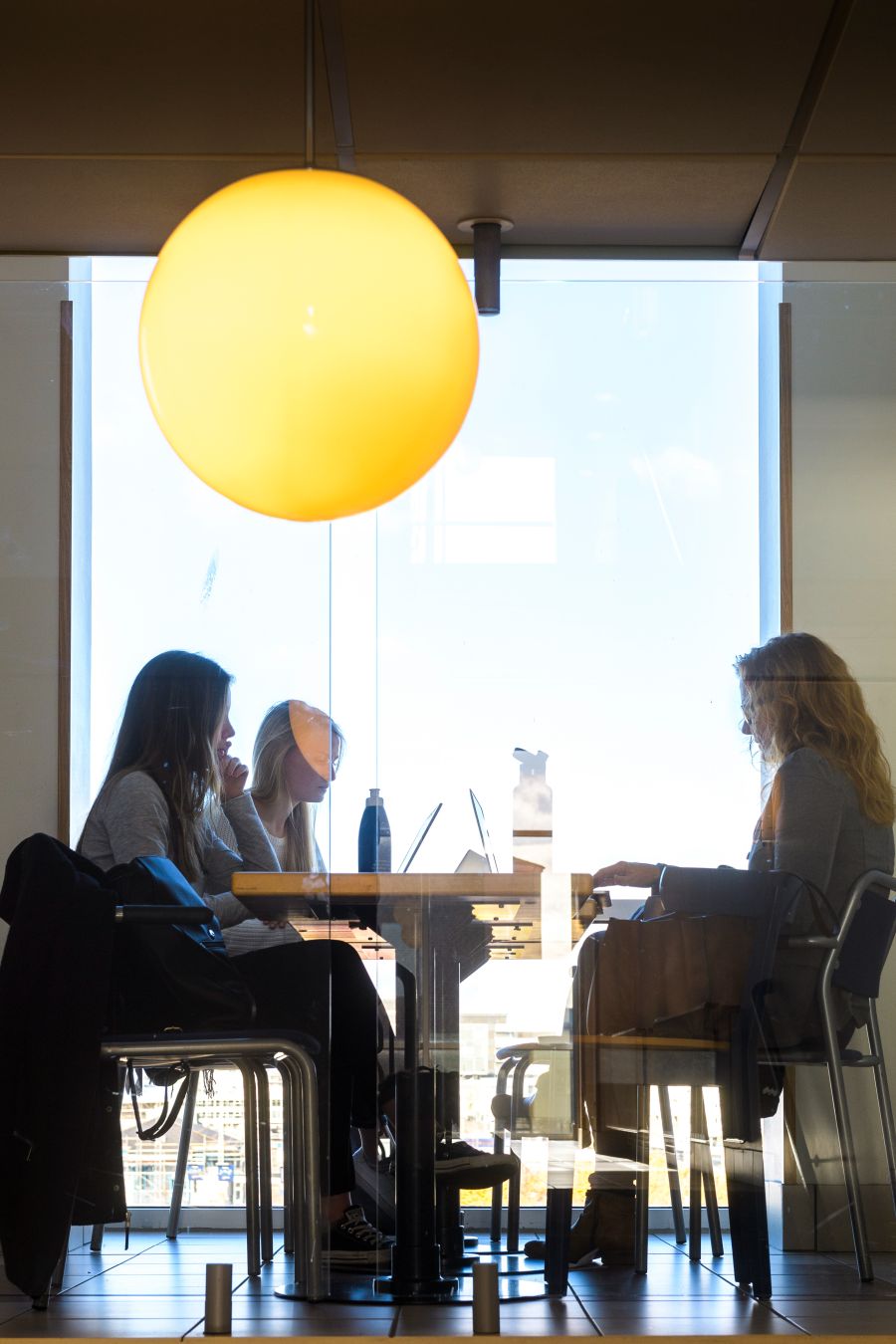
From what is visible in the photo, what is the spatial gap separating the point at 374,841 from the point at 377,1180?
0.63 metres

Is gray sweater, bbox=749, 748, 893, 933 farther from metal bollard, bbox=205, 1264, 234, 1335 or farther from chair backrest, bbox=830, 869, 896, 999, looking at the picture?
metal bollard, bbox=205, 1264, 234, 1335

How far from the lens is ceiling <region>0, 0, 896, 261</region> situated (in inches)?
112

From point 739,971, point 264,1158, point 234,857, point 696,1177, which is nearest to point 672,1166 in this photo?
point 696,1177

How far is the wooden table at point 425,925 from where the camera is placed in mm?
2803

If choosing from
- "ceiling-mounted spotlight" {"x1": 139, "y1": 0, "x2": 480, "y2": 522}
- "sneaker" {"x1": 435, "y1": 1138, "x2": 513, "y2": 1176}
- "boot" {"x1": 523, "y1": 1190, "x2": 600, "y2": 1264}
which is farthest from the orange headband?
"ceiling-mounted spotlight" {"x1": 139, "y1": 0, "x2": 480, "y2": 522}

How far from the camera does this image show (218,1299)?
2482 millimetres

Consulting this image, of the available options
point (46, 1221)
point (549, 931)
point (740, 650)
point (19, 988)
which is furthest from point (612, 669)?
point (46, 1221)

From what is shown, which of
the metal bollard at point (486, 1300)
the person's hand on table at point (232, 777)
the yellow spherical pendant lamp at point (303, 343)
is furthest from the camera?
the person's hand on table at point (232, 777)

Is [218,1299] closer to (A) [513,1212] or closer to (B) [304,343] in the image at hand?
(A) [513,1212]

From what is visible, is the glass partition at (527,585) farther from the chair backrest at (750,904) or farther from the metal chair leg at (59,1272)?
the metal chair leg at (59,1272)

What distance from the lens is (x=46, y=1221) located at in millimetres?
2730

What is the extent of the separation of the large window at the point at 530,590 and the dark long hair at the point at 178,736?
0.11ft

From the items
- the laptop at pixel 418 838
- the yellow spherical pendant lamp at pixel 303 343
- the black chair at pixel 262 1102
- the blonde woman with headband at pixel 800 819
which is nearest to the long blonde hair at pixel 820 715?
the blonde woman with headband at pixel 800 819

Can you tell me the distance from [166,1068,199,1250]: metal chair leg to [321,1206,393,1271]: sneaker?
30 centimetres
